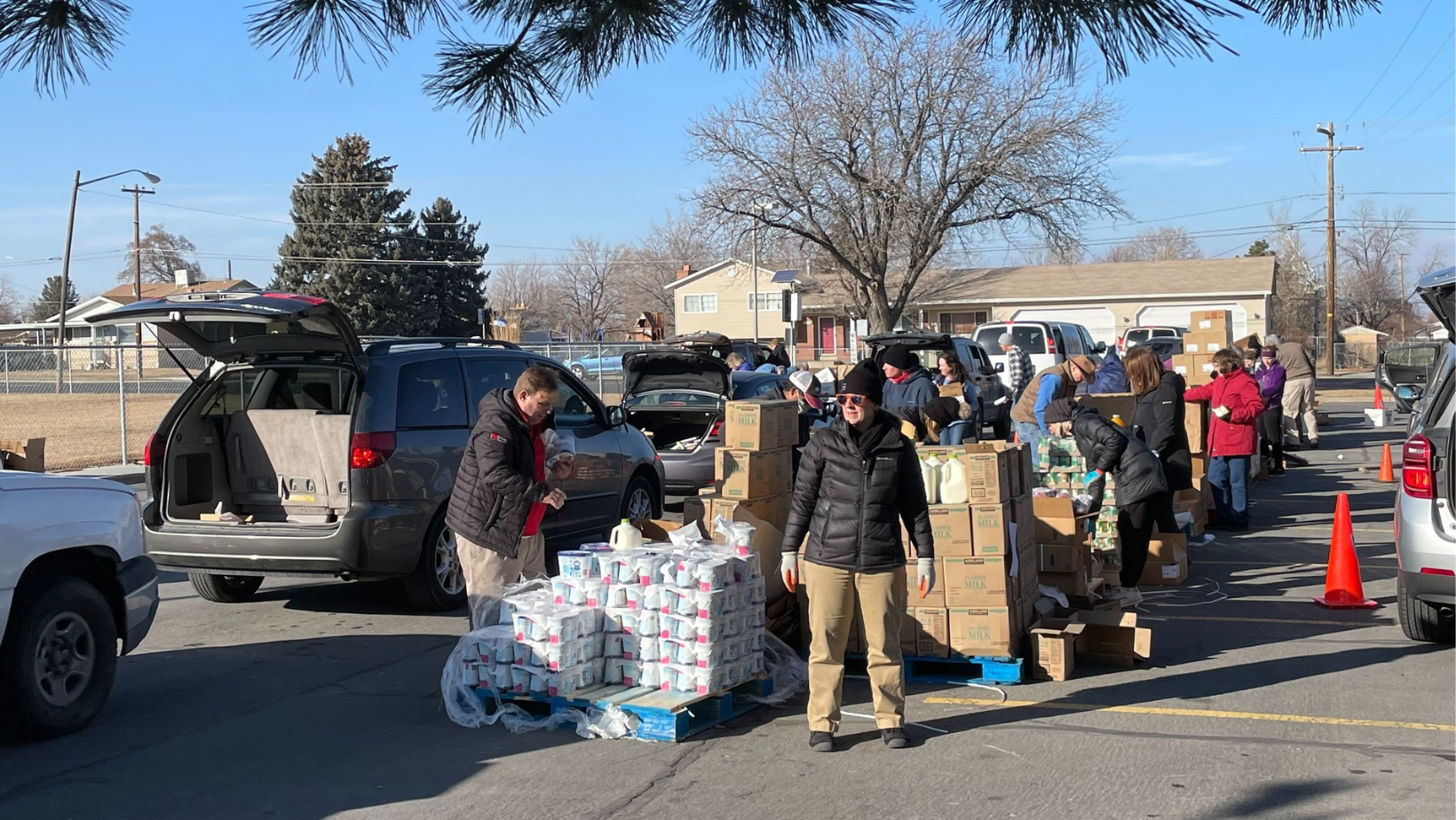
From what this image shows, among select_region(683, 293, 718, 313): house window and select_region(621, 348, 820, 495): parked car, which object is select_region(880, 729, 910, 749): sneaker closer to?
select_region(621, 348, 820, 495): parked car

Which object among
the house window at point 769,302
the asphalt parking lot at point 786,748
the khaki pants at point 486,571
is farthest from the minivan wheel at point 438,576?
the house window at point 769,302

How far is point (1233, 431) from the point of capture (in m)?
12.9

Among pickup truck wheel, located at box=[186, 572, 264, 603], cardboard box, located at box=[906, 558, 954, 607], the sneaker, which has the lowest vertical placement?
the sneaker

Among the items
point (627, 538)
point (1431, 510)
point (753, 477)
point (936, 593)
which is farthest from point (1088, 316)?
point (627, 538)

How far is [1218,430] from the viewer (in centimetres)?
1301

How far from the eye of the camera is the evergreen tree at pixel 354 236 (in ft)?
197

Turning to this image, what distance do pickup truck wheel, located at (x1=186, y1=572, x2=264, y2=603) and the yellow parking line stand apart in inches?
223

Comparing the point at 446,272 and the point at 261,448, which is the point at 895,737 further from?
the point at 446,272

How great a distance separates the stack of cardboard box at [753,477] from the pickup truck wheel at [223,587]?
364 cm

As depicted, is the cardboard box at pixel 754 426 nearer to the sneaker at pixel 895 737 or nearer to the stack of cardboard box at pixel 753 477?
the stack of cardboard box at pixel 753 477

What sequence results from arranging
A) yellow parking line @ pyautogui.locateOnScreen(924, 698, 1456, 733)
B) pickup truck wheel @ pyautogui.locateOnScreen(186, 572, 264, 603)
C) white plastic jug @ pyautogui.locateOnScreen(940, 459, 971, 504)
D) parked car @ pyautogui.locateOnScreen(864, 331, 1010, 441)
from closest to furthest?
yellow parking line @ pyautogui.locateOnScreen(924, 698, 1456, 733) → white plastic jug @ pyautogui.locateOnScreen(940, 459, 971, 504) → pickup truck wheel @ pyautogui.locateOnScreen(186, 572, 264, 603) → parked car @ pyautogui.locateOnScreen(864, 331, 1010, 441)

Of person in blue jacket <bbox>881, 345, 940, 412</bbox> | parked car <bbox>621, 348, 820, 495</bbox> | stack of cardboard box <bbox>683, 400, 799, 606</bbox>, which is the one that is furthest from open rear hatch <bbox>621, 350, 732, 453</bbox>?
stack of cardboard box <bbox>683, 400, 799, 606</bbox>

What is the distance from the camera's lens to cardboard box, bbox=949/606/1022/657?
23.7ft

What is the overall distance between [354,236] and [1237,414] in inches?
2112
